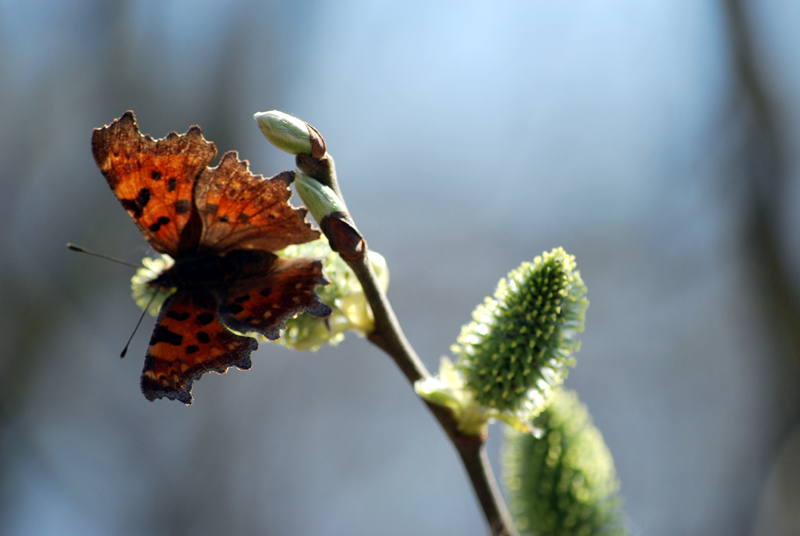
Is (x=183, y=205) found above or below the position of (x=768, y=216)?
below

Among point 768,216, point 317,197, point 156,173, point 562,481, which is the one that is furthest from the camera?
point 768,216

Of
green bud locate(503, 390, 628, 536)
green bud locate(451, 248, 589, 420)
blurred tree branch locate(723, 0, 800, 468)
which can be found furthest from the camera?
blurred tree branch locate(723, 0, 800, 468)

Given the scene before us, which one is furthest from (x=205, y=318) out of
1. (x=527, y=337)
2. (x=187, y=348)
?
(x=527, y=337)

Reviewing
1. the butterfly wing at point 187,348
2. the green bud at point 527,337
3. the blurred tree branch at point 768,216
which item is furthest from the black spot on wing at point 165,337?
the blurred tree branch at point 768,216

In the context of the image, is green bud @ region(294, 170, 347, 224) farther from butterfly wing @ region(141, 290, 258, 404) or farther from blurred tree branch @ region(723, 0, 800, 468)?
blurred tree branch @ region(723, 0, 800, 468)

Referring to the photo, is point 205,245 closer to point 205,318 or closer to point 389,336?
point 205,318

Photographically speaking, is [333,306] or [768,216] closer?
[333,306]

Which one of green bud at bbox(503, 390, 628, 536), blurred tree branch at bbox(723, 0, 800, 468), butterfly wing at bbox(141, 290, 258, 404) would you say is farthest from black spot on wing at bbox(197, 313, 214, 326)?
blurred tree branch at bbox(723, 0, 800, 468)
